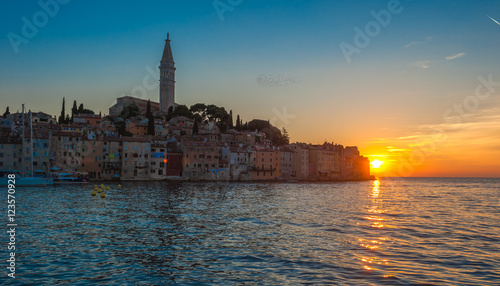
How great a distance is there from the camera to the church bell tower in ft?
484

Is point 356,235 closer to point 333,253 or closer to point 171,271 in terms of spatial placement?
point 333,253

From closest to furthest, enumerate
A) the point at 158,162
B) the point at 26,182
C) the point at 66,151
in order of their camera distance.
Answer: the point at 26,182 < the point at 66,151 < the point at 158,162

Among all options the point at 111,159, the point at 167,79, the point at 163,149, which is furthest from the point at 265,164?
the point at 167,79

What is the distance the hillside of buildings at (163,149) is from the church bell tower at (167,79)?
17.8 ft

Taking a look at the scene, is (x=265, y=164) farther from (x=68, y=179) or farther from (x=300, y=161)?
(x=68, y=179)

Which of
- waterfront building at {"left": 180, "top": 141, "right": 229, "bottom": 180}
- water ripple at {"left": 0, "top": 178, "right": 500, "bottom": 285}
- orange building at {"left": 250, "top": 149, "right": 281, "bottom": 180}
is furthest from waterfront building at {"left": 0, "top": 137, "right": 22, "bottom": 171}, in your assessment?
water ripple at {"left": 0, "top": 178, "right": 500, "bottom": 285}

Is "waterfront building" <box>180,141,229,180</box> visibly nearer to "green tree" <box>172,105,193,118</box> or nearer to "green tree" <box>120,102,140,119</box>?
"green tree" <box>172,105,193,118</box>

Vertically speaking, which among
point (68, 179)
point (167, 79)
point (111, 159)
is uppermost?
point (167, 79)

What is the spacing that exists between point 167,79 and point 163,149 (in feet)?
220

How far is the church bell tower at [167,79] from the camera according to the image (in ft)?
484

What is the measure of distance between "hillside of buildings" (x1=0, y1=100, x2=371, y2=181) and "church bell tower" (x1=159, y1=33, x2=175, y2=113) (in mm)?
5423

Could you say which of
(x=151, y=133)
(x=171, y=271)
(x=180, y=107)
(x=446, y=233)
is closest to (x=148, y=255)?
(x=171, y=271)

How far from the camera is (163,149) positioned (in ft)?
287

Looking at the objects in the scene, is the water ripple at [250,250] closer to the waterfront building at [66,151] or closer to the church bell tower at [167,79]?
the waterfront building at [66,151]
